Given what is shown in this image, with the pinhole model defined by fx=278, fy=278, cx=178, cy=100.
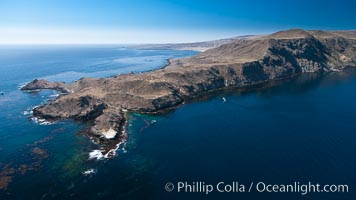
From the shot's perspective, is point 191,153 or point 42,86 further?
point 42,86

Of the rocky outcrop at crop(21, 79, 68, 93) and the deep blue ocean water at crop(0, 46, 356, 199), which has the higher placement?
the rocky outcrop at crop(21, 79, 68, 93)

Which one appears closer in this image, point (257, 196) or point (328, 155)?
point (257, 196)

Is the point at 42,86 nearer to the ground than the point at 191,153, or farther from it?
farther from it

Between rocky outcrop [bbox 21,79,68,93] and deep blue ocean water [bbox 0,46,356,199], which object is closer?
deep blue ocean water [bbox 0,46,356,199]

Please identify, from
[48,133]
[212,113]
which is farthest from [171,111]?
[48,133]

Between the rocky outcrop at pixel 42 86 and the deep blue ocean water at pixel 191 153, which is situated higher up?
the rocky outcrop at pixel 42 86

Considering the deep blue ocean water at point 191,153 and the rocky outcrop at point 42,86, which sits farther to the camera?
the rocky outcrop at point 42,86

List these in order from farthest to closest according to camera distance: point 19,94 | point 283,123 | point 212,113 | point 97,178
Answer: point 19,94 → point 212,113 → point 283,123 → point 97,178

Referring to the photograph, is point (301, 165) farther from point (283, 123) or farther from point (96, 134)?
point (96, 134)
